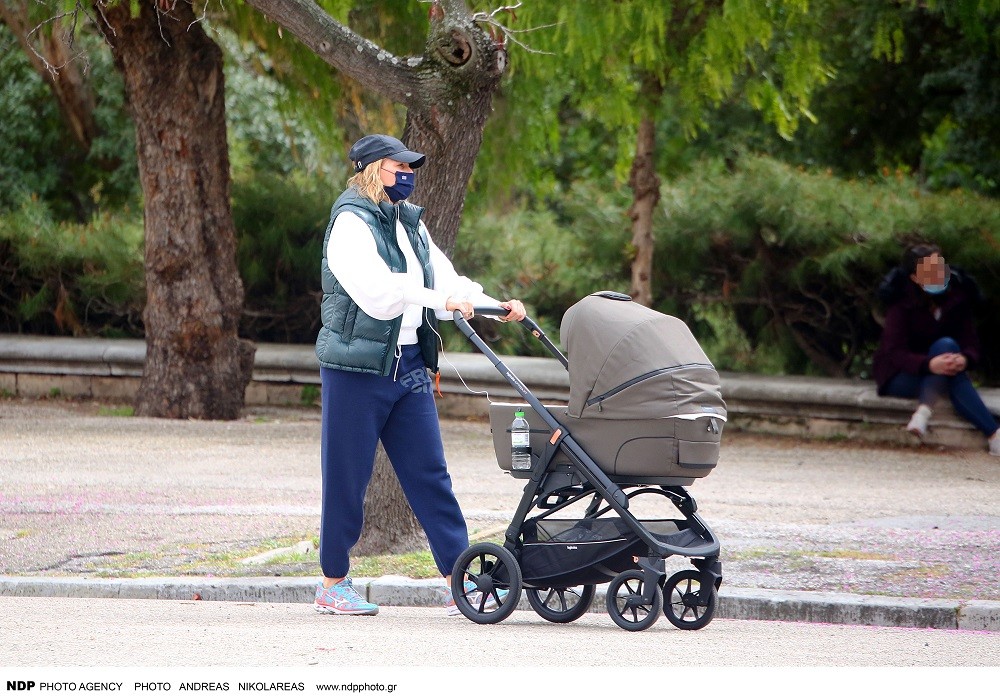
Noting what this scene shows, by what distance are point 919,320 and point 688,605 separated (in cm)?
679

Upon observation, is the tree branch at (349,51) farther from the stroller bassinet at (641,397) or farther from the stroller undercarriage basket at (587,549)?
the stroller undercarriage basket at (587,549)

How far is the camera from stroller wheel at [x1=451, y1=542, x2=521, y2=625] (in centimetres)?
580

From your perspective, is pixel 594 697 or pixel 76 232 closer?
pixel 594 697

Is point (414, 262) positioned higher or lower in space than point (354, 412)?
higher

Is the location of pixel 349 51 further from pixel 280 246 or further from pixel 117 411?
pixel 280 246

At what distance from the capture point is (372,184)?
611cm

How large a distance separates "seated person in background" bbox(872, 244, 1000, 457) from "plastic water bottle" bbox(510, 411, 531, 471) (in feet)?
22.3

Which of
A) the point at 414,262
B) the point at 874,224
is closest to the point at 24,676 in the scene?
the point at 414,262

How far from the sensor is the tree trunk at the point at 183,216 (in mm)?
13539

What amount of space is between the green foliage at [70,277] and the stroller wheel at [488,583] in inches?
427

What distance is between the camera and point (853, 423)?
12664 millimetres

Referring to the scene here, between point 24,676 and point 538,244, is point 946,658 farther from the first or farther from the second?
point 538,244

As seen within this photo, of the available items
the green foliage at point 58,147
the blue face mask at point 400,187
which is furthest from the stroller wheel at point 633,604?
the green foliage at point 58,147

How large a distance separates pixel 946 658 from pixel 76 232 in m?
13.1
